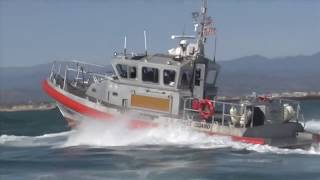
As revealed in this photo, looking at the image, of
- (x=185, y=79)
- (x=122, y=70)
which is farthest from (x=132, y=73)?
(x=185, y=79)

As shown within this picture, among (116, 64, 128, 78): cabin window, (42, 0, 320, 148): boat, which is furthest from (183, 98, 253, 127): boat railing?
(116, 64, 128, 78): cabin window

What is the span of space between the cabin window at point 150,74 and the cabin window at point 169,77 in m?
0.31

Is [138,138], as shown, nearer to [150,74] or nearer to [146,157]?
[150,74]

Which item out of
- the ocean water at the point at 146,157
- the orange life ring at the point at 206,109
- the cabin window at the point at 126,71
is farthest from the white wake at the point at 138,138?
the cabin window at the point at 126,71

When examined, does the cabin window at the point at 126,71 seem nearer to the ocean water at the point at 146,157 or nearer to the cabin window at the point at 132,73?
the cabin window at the point at 132,73

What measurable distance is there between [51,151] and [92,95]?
4.48 m

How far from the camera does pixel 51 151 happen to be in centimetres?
2422

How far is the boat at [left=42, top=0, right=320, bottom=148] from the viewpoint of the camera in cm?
2498

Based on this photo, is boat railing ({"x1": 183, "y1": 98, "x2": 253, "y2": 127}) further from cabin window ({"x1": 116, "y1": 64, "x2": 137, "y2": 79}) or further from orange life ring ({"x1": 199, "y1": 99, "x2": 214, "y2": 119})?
cabin window ({"x1": 116, "y1": 64, "x2": 137, "y2": 79})

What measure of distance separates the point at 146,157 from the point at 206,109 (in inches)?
183

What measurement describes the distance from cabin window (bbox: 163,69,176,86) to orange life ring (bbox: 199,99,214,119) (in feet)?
4.67

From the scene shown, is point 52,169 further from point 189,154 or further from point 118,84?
point 118,84

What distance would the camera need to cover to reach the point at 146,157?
21.9 metres

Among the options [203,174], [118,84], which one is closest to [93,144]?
[118,84]
